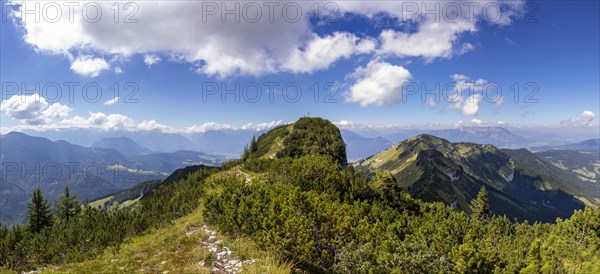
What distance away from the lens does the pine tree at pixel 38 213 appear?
190ft

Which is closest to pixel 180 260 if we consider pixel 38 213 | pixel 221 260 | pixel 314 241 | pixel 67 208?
pixel 221 260

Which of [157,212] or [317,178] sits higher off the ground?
[317,178]

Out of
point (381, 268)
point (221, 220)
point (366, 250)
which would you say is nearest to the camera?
point (381, 268)

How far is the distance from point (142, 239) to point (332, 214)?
1756cm

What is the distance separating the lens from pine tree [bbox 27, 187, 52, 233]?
58031 mm

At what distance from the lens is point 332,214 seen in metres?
14.2

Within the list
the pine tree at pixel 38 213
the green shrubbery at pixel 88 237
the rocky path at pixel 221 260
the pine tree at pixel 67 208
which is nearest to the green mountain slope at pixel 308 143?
the pine tree at pixel 67 208

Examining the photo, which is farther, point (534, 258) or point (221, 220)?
point (221, 220)

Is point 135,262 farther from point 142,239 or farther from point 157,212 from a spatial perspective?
point 157,212

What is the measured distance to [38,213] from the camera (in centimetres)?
5869

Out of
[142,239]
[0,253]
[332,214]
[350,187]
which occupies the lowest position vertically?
[0,253]

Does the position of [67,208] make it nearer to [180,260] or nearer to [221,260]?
[180,260]

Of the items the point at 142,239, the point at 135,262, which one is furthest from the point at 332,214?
the point at 142,239

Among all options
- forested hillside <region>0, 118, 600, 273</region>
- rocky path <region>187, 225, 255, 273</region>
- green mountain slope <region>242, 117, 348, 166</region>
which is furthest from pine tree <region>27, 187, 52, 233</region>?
rocky path <region>187, 225, 255, 273</region>
